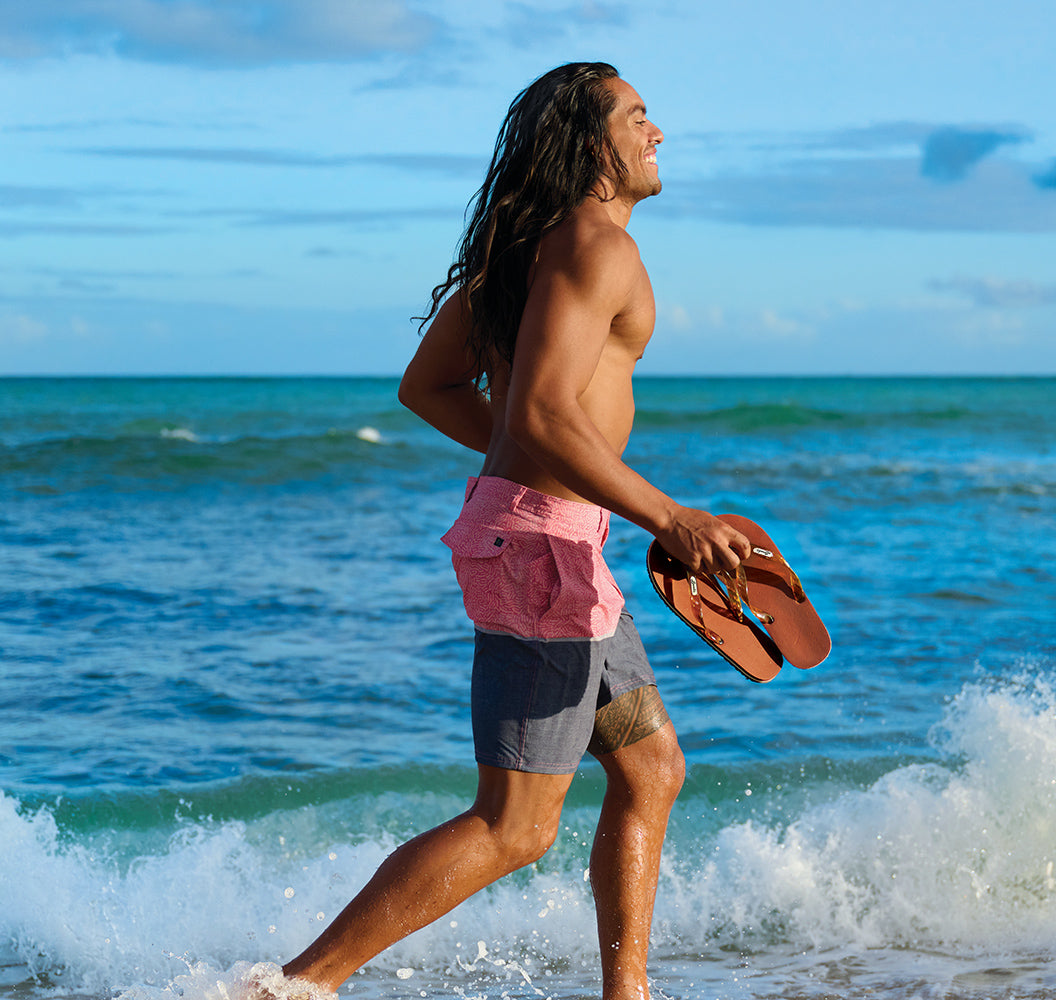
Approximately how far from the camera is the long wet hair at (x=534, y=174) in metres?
2.21

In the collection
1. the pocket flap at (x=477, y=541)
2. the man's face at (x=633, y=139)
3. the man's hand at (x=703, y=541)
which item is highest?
the man's face at (x=633, y=139)

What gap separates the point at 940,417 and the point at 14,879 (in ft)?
112

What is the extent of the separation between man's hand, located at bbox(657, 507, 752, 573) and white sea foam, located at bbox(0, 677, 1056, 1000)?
158cm

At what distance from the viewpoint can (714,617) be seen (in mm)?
2307

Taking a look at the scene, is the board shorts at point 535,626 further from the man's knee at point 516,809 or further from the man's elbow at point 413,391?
the man's elbow at point 413,391

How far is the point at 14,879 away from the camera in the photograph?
354cm

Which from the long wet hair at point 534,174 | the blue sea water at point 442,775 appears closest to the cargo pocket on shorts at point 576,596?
the long wet hair at point 534,174

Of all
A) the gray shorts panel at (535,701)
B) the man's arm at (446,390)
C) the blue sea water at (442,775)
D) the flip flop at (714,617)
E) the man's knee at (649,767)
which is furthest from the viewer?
the blue sea water at (442,775)

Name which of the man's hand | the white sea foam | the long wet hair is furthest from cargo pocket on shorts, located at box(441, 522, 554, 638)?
the white sea foam

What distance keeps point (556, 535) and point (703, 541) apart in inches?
11.8

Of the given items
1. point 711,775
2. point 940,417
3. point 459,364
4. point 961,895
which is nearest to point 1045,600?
point 711,775

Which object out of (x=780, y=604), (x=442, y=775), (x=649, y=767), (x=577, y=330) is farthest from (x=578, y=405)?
(x=442, y=775)

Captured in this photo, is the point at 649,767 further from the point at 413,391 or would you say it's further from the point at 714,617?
the point at 413,391

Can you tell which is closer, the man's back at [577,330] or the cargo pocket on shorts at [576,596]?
the man's back at [577,330]
